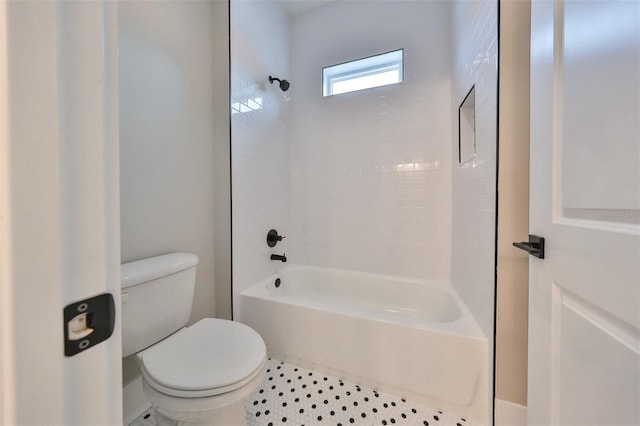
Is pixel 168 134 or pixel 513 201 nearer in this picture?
pixel 513 201

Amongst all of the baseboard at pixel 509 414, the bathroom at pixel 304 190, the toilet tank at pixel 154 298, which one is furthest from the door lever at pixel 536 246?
the toilet tank at pixel 154 298

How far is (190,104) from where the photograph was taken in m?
1.42

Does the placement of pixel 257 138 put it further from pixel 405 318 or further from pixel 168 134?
pixel 405 318

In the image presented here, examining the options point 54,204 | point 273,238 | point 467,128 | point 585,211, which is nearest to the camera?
point 54,204

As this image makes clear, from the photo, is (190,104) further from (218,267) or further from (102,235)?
(102,235)

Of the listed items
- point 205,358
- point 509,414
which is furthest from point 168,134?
point 509,414

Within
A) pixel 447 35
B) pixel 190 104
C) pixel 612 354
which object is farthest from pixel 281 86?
pixel 612 354

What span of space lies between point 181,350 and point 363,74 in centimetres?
236

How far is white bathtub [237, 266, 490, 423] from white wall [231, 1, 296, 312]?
0.98ft

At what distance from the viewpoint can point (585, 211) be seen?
570mm

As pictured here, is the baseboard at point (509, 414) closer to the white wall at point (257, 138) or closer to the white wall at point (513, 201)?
the white wall at point (513, 201)

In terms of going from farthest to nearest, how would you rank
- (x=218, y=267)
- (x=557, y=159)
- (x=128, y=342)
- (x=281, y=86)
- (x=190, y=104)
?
(x=281, y=86), (x=218, y=267), (x=190, y=104), (x=128, y=342), (x=557, y=159)

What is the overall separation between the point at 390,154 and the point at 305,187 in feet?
2.66

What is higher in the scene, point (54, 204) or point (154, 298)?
point (54, 204)
